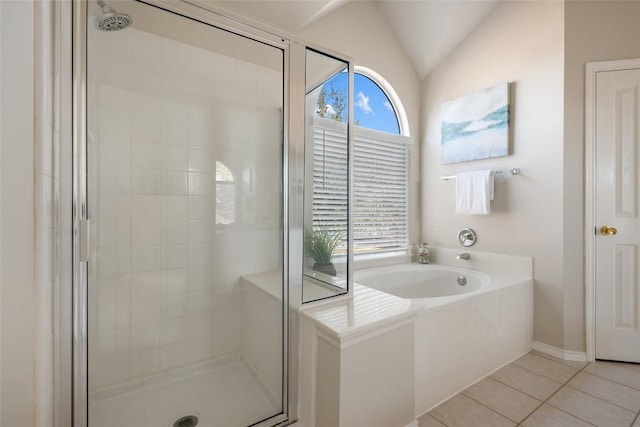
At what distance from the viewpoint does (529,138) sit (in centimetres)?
224

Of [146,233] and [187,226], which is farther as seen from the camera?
[187,226]

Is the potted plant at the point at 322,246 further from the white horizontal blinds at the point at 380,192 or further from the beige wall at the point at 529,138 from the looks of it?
the beige wall at the point at 529,138

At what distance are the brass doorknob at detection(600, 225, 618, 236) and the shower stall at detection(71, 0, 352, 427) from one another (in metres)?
2.15

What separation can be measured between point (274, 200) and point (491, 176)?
6.12 ft

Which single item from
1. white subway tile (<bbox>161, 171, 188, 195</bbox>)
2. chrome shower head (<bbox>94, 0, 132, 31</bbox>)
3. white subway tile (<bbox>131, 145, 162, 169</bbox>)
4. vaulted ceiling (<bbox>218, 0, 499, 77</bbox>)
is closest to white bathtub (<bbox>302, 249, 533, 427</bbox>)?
Answer: white subway tile (<bbox>161, 171, 188, 195</bbox>)

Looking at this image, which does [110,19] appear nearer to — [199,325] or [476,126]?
[199,325]

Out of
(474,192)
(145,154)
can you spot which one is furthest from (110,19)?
Answer: (474,192)

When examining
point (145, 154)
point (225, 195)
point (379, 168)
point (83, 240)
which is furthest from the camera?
point (379, 168)

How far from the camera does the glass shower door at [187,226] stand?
1483mm

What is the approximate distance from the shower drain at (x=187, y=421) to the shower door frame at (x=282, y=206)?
368 mm

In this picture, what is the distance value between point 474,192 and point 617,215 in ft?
2.94

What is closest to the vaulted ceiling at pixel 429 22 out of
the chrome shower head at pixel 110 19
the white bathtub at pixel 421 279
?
the chrome shower head at pixel 110 19

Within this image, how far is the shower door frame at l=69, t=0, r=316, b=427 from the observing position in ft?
3.15

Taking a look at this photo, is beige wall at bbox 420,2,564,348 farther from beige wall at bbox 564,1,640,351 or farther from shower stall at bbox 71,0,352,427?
shower stall at bbox 71,0,352,427
